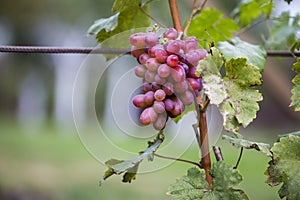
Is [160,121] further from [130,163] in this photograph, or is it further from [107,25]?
[107,25]

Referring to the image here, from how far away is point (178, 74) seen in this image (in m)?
0.40

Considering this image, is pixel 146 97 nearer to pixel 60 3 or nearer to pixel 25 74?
pixel 60 3

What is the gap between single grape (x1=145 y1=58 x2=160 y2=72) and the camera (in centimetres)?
41

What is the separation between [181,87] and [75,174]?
290 cm

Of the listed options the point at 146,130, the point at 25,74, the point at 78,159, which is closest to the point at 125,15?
the point at 146,130

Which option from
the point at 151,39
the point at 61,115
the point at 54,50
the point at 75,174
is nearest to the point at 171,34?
the point at 151,39

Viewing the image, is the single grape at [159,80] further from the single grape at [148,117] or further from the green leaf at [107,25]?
the green leaf at [107,25]

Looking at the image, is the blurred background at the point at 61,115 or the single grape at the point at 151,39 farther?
the blurred background at the point at 61,115

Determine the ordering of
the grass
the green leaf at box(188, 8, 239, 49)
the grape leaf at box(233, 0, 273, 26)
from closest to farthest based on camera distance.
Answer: the green leaf at box(188, 8, 239, 49) → the grape leaf at box(233, 0, 273, 26) → the grass

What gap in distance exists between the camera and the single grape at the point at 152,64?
16.0 inches

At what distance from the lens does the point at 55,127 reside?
6559 millimetres

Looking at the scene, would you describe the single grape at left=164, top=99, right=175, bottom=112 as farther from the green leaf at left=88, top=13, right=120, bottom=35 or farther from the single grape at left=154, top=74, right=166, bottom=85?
the green leaf at left=88, top=13, right=120, bottom=35

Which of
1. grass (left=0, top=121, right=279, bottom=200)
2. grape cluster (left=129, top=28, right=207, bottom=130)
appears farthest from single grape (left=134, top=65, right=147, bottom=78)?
grass (left=0, top=121, right=279, bottom=200)

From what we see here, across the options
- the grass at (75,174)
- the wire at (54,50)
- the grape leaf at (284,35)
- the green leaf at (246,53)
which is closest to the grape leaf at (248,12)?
the grape leaf at (284,35)
